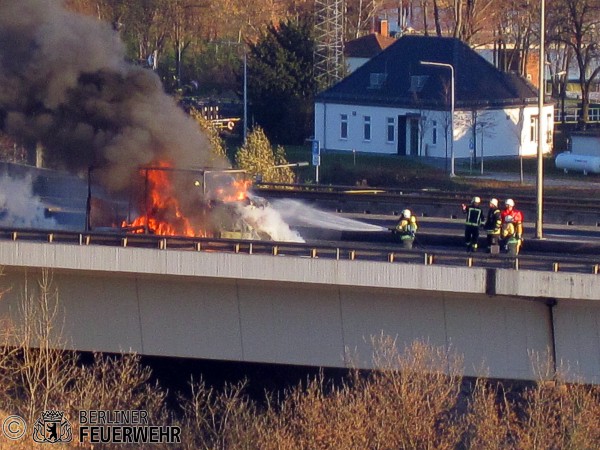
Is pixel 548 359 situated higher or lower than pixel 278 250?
lower

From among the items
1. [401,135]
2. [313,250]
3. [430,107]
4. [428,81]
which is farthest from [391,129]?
[313,250]

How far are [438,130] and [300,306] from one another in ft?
102

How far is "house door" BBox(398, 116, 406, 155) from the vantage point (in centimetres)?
4791

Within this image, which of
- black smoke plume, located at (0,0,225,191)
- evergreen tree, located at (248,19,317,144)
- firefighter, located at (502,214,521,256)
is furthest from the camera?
evergreen tree, located at (248,19,317,144)

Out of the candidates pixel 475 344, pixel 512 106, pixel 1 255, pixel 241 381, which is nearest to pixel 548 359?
pixel 475 344

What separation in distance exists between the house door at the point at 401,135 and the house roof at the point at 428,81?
2.12 ft

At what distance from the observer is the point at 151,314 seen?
16.8 m

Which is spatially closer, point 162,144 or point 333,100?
point 162,144

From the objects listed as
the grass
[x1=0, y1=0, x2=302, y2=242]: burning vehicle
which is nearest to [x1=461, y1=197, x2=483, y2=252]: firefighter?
[x1=0, y1=0, x2=302, y2=242]: burning vehicle

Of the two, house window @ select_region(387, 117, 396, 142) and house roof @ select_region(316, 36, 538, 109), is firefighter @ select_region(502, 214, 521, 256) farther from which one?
house window @ select_region(387, 117, 396, 142)

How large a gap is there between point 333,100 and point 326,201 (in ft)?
83.0

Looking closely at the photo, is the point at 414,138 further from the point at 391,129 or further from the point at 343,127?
the point at 343,127

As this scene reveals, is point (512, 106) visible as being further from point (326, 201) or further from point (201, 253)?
point (201, 253)

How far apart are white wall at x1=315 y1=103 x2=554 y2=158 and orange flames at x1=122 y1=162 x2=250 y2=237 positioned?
27.4m
